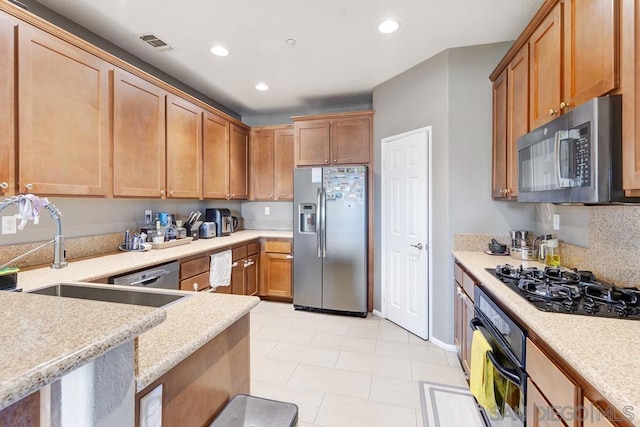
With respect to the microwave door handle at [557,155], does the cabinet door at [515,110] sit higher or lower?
higher

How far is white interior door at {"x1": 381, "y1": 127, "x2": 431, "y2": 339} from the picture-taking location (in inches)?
113

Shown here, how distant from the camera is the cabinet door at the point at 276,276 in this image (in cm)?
387

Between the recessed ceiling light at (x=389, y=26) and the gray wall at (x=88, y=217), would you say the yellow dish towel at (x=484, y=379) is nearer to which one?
the recessed ceiling light at (x=389, y=26)

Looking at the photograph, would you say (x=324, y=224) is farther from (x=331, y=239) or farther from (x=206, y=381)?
(x=206, y=381)

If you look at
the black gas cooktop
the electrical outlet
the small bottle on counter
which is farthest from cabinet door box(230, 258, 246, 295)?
the small bottle on counter

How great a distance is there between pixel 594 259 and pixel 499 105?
1333 millimetres

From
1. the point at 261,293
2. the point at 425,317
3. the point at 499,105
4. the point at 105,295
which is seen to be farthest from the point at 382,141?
the point at 105,295

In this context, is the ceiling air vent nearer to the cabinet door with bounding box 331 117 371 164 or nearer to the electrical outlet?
the electrical outlet

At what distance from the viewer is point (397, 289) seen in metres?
3.21

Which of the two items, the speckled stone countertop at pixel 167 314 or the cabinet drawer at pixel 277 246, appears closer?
the speckled stone countertop at pixel 167 314

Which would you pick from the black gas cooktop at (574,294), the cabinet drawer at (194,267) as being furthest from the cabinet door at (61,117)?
the black gas cooktop at (574,294)

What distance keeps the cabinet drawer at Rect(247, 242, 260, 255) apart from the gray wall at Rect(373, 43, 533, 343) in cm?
219

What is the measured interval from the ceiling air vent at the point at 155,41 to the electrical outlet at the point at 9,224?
5.53 feet

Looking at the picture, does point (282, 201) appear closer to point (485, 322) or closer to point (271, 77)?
point (271, 77)
